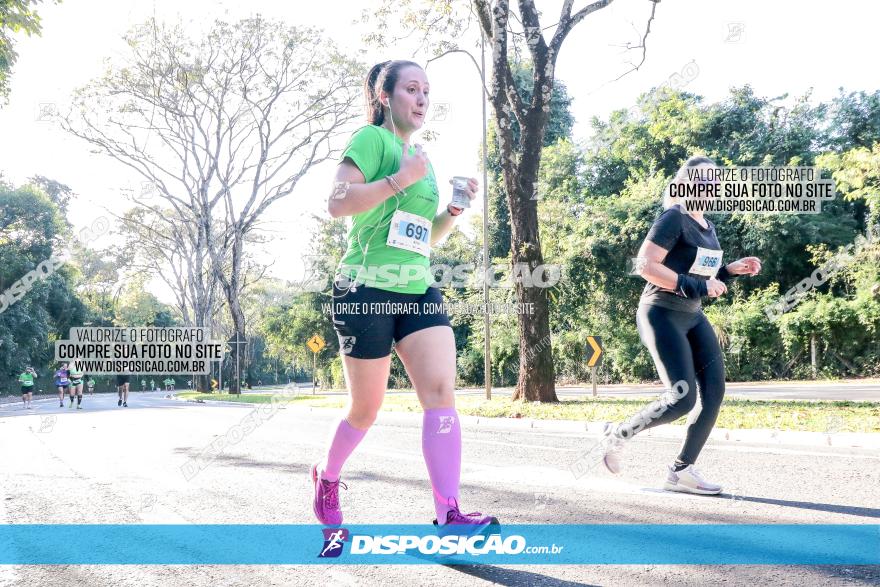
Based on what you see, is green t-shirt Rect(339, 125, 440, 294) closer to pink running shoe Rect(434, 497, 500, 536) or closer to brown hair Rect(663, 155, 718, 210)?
pink running shoe Rect(434, 497, 500, 536)

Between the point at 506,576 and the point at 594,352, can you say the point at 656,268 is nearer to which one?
the point at 506,576

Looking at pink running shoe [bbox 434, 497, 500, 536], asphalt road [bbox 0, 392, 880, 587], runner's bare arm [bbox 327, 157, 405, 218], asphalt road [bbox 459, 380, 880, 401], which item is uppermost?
runner's bare arm [bbox 327, 157, 405, 218]

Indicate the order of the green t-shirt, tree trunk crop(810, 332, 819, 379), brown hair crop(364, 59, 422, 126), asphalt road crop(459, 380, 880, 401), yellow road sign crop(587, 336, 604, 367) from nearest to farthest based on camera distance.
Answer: the green t-shirt
brown hair crop(364, 59, 422, 126)
yellow road sign crop(587, 336, 604, 367)
asphalt road crop(459, 380, 880, 401)
tree trunk crop(810, 332, 819, 379)

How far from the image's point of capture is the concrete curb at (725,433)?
6.74 metres

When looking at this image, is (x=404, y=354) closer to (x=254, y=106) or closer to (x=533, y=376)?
(x=533, y=376)

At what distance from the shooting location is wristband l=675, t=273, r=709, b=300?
416cm

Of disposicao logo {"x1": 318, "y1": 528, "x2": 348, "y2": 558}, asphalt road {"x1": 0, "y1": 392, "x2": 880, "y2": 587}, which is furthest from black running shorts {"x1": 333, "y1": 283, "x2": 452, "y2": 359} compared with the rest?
asphalt road {"x1": 0, "y1": 392, "x2": 880, "y2": 587}

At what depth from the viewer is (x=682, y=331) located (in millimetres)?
4258

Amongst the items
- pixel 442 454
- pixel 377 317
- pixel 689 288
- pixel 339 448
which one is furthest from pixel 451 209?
pixel 689 288

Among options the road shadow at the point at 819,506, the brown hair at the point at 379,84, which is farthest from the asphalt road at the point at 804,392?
the brown hair at the point at 379,84

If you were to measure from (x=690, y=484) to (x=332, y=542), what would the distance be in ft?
7.43

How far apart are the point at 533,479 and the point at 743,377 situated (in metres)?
22.4

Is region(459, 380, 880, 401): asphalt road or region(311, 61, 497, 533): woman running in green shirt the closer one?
region(311, 61, 497, 533): woman running in green shirt

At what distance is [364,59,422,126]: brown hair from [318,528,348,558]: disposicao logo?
1.83 m
